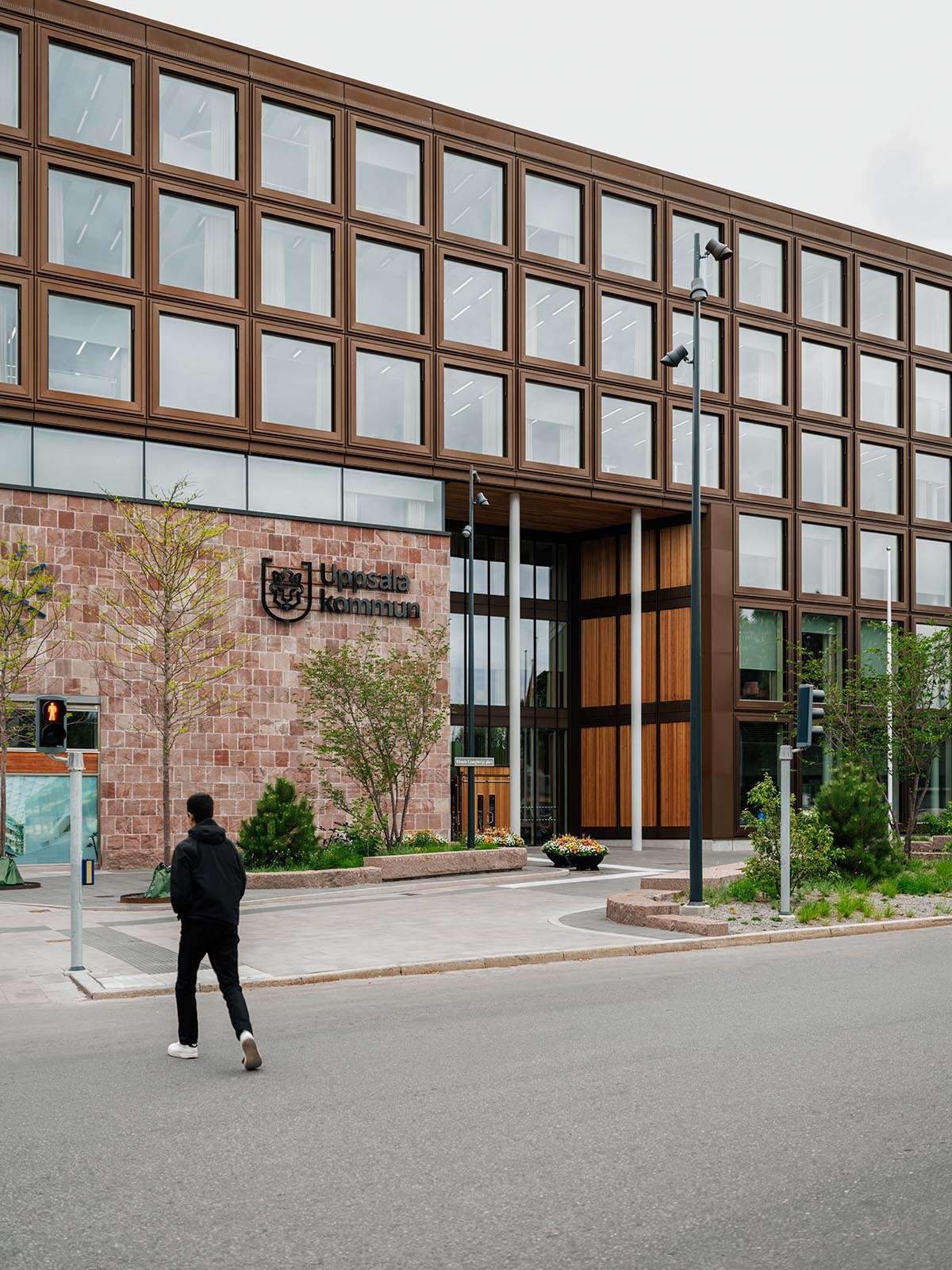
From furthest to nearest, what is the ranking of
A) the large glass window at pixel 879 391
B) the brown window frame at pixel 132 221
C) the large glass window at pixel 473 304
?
the large glass window at pixel 879 391 < the large glass window at pixel 473 304 < the brown window frame at pixel 132 221

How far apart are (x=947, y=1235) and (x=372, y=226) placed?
3384 centimetres

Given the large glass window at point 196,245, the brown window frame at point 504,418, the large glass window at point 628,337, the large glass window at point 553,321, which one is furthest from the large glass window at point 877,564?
the large glass window at point 196,245

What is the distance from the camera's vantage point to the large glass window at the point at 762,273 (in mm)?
44469

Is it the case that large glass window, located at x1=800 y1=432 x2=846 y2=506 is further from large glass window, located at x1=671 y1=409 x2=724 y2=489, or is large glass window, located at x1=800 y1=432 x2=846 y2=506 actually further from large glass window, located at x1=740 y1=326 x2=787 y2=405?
large glass window, located at x1=671 y1=409 x2=724 y2=489

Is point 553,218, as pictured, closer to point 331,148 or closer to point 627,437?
point 627,437

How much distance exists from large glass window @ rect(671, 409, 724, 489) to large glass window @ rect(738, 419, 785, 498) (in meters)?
0.93

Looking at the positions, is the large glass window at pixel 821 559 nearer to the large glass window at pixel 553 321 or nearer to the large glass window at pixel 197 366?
the large glass window at pixel 553 321

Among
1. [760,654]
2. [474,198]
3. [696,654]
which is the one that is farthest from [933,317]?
[696,654]

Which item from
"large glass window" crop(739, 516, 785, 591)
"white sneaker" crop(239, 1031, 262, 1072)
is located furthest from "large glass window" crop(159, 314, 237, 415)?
"white sneaker" crop(239, 1031, 262, 1072)

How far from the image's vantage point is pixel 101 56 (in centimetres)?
3203

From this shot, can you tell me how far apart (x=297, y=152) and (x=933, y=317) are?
84.1 feet

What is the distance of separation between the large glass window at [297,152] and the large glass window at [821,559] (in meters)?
19.4

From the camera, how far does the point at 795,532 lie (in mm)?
44312

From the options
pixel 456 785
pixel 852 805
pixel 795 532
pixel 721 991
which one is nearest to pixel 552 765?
pixel 456 785
